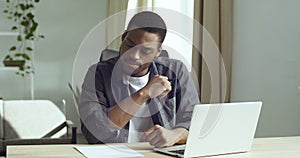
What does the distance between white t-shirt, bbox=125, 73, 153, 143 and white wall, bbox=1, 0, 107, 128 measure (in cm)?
313

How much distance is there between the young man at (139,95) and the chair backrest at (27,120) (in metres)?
2.18

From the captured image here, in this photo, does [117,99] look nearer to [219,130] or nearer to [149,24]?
[149,24]

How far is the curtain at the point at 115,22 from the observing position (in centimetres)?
438

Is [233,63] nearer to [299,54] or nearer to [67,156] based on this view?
[299,54]

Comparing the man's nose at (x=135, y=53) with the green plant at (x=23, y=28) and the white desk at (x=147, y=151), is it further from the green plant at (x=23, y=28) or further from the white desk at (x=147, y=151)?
A: the green plant at (x=23, y=28)

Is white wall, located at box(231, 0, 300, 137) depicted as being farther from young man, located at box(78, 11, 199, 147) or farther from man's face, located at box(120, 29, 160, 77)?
man's face, located at box(120, 29, 160, 77)

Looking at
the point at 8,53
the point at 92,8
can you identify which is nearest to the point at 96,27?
the point at 92,8

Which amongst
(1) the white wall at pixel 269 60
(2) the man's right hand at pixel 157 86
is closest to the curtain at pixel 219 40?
(1) the white wall at pixel 269 60

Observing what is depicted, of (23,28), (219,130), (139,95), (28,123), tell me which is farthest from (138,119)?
(23,28)

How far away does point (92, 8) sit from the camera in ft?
17.1

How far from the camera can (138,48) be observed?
74.9 inches

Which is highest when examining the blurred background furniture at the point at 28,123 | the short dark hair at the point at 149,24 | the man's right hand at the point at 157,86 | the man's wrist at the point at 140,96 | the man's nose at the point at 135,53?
the short dark hair at the point at 149,24

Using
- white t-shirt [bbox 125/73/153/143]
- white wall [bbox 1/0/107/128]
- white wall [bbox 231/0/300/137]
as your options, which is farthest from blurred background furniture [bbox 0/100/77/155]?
white t-shirt [bbox 125/73/153/143]

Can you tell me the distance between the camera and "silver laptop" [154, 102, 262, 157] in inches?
62.9
